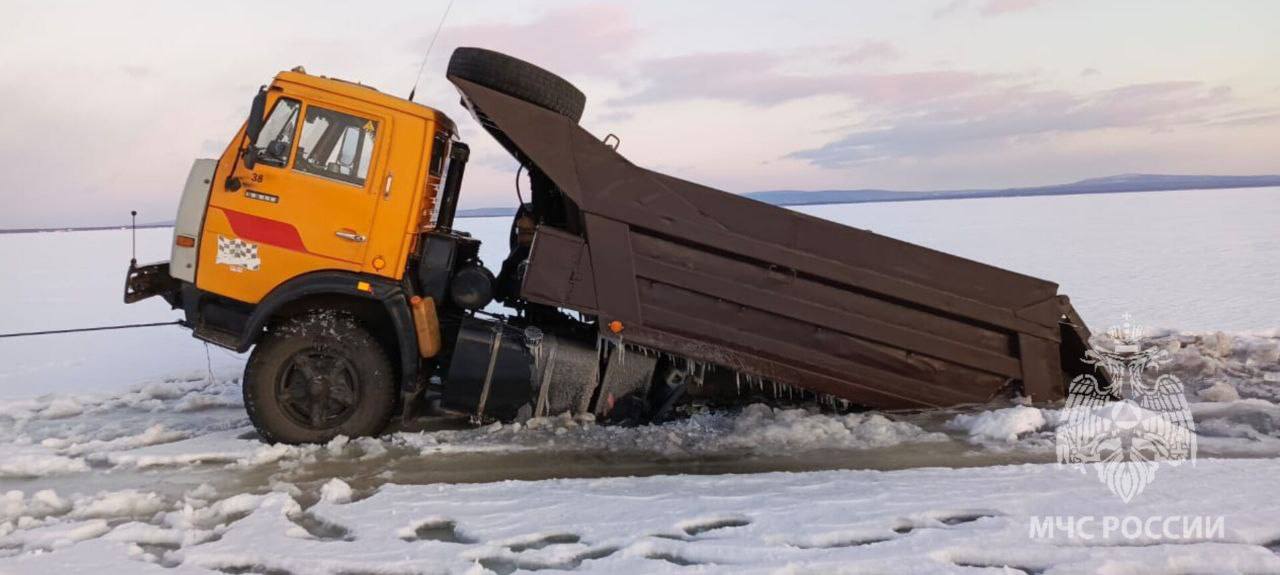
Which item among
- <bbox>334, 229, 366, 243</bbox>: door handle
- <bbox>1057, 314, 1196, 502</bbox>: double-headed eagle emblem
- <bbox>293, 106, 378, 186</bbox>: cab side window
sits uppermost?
<bbox>293, 106, 378, 186</bbox>: cab side window

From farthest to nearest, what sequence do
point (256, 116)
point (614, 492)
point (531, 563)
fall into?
point (256, 116)
point (614, 492)
point (531, 563)

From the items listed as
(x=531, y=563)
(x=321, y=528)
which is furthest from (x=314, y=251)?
(x=531, y=563)

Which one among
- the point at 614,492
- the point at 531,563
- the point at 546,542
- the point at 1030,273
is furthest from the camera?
the point at 1030,273

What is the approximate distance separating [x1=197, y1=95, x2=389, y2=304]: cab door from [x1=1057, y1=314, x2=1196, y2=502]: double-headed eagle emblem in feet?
15.5

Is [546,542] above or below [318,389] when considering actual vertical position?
below

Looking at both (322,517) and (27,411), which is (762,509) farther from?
(27,411)

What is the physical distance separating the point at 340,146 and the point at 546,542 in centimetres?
299

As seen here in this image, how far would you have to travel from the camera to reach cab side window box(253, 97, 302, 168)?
5113mm

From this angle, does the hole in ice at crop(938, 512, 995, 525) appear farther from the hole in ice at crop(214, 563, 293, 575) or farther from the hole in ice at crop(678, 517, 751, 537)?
the hole in ice at crop(214, 563, 293, 575)

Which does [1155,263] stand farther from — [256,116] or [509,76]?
[256,116]

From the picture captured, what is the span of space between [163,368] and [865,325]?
6.81 meters

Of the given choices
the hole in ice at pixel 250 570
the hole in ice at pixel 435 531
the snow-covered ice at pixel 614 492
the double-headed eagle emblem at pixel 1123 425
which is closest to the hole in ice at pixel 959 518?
the snow-covered ice at pixel 614 492

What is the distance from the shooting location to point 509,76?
17.0 ft

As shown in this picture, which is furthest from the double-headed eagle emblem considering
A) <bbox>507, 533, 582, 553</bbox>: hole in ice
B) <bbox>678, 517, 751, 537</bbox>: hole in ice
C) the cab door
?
the cab door
